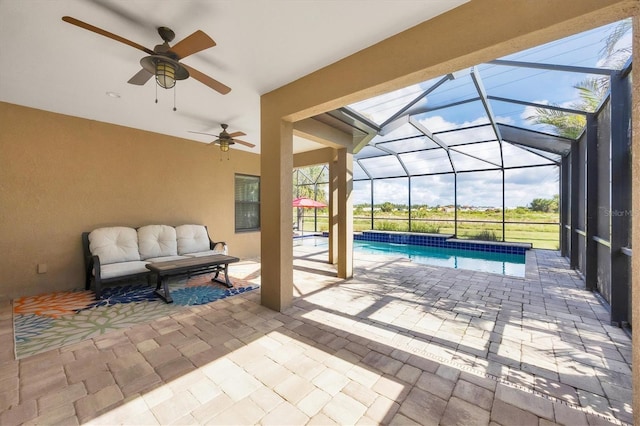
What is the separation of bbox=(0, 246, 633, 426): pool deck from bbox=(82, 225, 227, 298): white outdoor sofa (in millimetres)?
1053

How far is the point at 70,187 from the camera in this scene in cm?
435

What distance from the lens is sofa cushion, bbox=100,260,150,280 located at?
385cm

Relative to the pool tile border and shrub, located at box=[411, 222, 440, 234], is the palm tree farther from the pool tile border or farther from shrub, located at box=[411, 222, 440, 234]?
shrub, located at box=[411, 222, 440, 234]

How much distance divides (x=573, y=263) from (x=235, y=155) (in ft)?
26.6

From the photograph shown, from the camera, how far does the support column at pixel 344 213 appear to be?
494 cm

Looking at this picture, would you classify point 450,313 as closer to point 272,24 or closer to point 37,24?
point 272,24

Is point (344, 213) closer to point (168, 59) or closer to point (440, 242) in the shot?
point (168, 59)

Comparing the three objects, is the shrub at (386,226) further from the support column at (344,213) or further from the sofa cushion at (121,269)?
the sofa cushion at (121,269)

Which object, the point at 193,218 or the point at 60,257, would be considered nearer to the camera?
the point at 60,257

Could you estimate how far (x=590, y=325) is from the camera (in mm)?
2895

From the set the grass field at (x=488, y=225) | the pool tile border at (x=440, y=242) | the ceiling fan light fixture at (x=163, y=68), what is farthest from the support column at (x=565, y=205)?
the ceiling fan light fixture at (x=163, y=68)

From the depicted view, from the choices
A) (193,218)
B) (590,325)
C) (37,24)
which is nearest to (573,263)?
(590,325)

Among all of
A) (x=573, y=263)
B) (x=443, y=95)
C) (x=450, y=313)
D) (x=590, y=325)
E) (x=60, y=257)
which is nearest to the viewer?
(x=590, y=325)

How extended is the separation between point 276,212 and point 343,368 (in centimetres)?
200
